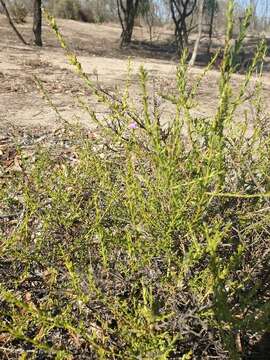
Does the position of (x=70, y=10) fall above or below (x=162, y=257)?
above

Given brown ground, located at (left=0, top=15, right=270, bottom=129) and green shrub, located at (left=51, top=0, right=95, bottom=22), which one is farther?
green shrub, located at (left=51, top=0, right=95, bottom=22)

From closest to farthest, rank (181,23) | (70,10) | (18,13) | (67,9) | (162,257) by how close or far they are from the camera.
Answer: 1. (162,257)
2. (181,23)
3. (18,13)
4. (67,9)
5. (70,10)

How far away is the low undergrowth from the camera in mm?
1335

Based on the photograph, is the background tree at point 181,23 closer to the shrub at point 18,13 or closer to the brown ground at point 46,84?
the brown ground at point 46,84

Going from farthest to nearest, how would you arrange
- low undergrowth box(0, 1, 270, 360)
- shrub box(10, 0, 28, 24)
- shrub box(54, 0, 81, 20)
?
shrub box(54, 0, 81, 20) < shrub box(10, 0, 28, 24) < low undergrowth box(0, 1, 270, 360)

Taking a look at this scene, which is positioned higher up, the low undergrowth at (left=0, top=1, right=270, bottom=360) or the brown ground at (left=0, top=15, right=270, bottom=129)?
the low undergrowth at (left=0, top=1, right=270, bottom=360)

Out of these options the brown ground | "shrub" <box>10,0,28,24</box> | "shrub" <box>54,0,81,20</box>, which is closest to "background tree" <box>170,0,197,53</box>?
the brown ground

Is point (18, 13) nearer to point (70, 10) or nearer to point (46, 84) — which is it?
point (70, 10)

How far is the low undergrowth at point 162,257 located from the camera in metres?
1.33

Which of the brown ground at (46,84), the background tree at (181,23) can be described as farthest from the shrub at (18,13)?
the background tree at (181,23)

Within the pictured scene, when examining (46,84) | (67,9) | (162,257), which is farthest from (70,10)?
(162,257)

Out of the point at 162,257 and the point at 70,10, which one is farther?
the point at 70,10

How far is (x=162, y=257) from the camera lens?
175 centimetres

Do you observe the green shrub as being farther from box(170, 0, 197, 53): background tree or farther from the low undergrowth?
the low undergrowth
